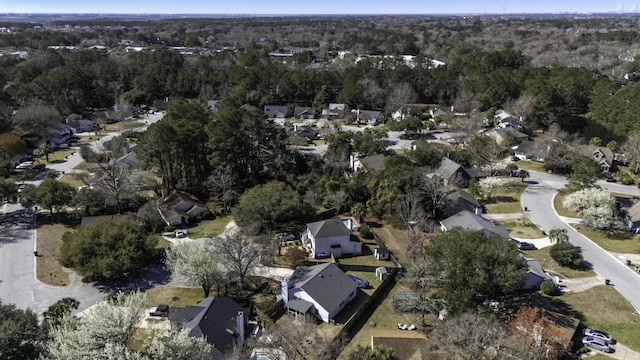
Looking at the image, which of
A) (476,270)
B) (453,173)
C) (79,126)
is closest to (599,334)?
(476,270)

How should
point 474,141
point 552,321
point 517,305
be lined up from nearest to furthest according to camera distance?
point 552,321, point 517,305, point 474,141

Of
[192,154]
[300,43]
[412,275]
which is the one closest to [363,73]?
[192,154]

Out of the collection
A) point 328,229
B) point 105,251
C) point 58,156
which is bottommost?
point 105,251

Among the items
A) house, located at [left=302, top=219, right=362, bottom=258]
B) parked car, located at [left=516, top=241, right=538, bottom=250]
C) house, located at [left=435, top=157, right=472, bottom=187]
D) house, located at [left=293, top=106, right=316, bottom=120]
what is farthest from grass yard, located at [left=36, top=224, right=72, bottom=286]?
house, located at [left=293, top=106, right=316, bottom=120]

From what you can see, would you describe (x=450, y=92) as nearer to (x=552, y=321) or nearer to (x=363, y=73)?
(x=363, y=73)

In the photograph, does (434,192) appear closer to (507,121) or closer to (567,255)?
(567,255)

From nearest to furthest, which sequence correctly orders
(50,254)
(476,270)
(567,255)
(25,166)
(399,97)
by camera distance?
(476,270)
(567,255)
(50,254)
(25,166)
(399,97)
